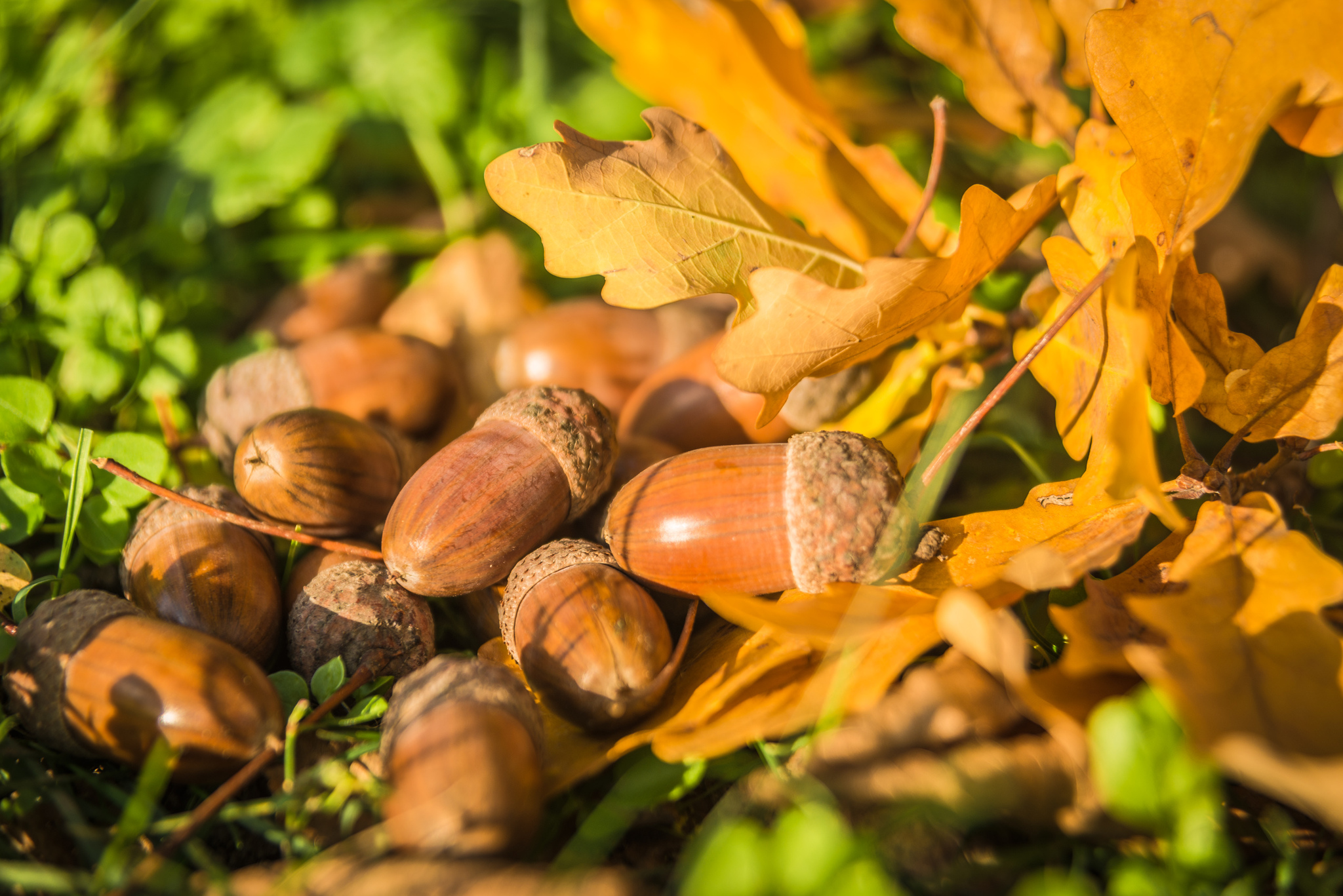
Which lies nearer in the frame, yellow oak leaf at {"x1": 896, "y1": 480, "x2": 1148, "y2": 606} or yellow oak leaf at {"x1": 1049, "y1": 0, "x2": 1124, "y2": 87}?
yellow oak leaf at {"x1": 896, "y1": 480, "x2": 1148, "y2": 606}

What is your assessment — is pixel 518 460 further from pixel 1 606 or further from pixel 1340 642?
pixel 1340 642

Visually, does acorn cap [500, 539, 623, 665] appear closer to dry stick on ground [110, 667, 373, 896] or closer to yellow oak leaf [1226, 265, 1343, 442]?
dry stick on ground [110, 667, 373, 896]

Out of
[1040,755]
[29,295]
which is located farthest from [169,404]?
[1040,755]

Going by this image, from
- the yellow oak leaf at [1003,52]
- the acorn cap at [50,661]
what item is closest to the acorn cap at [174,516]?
the acorn cap at [50,661]

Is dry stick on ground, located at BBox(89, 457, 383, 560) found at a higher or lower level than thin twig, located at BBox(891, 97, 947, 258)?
lower

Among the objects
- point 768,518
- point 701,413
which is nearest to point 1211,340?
point 768,518

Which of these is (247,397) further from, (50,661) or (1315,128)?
(1315,128)

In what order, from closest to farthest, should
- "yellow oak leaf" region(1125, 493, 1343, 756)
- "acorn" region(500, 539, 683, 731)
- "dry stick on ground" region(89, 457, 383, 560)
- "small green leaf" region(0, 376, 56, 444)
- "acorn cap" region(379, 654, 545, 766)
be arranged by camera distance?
"yellow oak leaf" region(1125, 493, 1343, 756) → "acorn cap" region(379, 654, 545, 766) → "acorn" region(500, 539, 683, 731) → "dry stick on ground" region(89, 457, 383, 560) → "small green leaf" region(0, 376, 56, 444)

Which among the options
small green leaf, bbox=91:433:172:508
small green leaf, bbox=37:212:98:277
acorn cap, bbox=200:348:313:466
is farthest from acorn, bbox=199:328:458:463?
small green leaf, bbox=37:212:98:277
